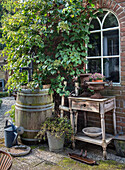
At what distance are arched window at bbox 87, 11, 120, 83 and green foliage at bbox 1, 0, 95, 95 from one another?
0.20 metres

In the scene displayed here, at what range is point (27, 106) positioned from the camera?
359cm

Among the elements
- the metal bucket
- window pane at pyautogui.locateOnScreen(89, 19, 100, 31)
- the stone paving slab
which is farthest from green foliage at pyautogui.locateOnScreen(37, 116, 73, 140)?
window pane at pyautogui.locateOnScreen(89, 19, 100, 31)

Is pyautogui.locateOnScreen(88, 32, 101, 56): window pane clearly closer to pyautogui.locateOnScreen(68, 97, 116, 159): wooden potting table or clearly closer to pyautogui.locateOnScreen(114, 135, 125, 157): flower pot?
pyautogui.locateOnScreen(68, 97, 116, 159): wooden potting table

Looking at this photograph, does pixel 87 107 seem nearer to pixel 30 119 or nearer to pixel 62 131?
pixel 62 131

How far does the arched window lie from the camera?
3496 millimetres

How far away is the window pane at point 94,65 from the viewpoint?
372cm

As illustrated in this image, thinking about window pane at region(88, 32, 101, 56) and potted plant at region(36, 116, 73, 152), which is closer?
potted plant at region(36, 116, 73, 152)

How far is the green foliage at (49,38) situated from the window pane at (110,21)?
1.03ft

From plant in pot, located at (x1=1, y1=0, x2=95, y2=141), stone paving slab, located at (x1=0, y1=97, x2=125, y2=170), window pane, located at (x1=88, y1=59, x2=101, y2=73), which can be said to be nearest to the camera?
stone paving slab, located at (x1=0, y1=97, x2=125, y2=170)

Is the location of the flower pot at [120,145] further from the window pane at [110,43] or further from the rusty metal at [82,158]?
the window pane at [110,43]

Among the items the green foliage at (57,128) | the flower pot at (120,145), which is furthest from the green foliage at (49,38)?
the flower pot at (120,145)

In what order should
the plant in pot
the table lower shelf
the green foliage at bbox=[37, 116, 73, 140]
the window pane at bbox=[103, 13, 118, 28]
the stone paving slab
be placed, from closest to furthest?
the stone paving slab
the table lower shelf
the green foliage at bbox=[37, 116, 73, 140]
the window pane at bbox=[103, 13, 118, 28]
the plant in pot

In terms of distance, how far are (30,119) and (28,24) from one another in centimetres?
206

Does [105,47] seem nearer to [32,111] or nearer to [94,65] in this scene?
[94,65]
